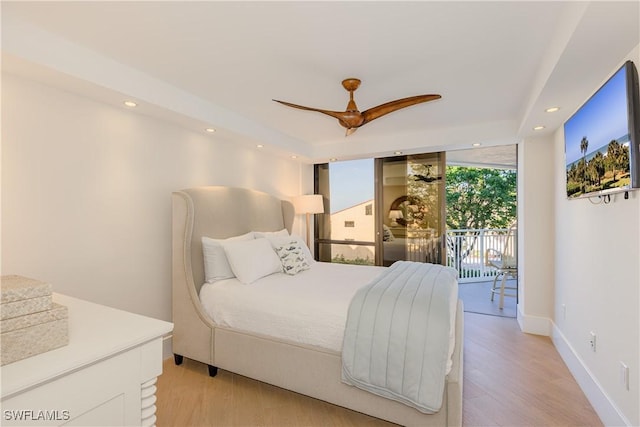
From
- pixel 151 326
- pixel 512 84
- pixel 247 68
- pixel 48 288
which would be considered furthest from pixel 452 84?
pixel 48 288

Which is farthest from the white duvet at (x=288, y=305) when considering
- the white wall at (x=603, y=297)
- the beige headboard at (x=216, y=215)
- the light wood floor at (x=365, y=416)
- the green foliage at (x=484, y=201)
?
the green foliage at (x=484, y=201)

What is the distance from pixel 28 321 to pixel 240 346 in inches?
65.3

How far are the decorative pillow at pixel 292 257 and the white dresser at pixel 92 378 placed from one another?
192 cm

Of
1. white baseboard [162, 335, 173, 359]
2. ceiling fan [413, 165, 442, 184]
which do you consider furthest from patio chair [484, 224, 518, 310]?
white baseboard [162, 335, 173, 359]

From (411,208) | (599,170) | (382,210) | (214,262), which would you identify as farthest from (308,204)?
(599,170)

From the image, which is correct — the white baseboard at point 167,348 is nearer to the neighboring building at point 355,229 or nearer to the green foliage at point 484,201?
the neighboring building at point 355,229

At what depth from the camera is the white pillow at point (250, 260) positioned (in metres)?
2.80

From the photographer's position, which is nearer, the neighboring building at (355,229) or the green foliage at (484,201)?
the neighboring building at (355,229)

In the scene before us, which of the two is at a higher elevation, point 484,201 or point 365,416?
point 484,201

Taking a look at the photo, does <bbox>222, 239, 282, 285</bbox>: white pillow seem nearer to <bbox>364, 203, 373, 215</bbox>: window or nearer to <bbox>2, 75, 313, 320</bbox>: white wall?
<bbox>2, 75, 313, 320</bbox>: white wall

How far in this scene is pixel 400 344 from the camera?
6.09ft

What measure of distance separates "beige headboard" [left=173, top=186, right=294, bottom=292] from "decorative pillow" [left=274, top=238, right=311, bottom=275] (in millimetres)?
537

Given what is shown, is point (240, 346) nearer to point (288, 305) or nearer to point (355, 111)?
point (288, 305)

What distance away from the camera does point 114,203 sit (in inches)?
102
